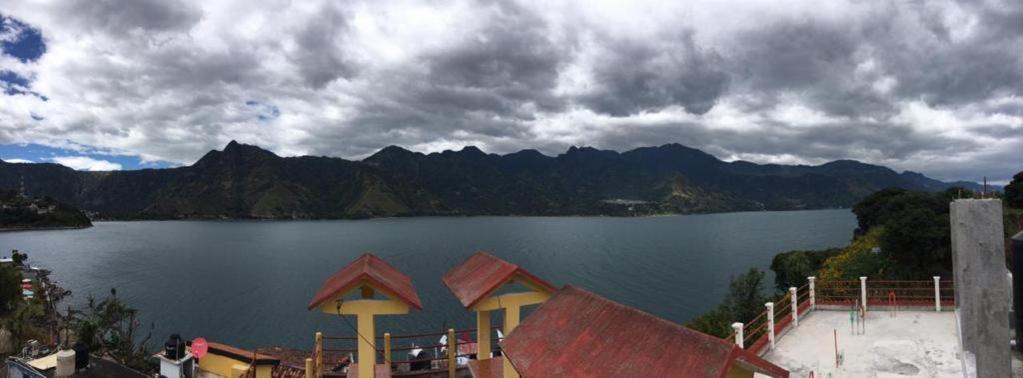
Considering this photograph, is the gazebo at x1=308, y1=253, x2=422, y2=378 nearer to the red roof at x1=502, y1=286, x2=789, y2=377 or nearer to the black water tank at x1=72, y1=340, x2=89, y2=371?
the red roof at x1=502, y1=286, x2=789, y2=377

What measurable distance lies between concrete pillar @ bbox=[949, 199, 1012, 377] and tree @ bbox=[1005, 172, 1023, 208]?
2426 inches

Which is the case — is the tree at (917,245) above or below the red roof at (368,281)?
below

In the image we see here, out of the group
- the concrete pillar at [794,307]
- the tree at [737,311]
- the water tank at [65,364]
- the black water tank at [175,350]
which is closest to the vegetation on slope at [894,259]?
the tree at [737,311]

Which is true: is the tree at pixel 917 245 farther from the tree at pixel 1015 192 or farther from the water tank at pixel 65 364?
the water tank at pixel 65 364

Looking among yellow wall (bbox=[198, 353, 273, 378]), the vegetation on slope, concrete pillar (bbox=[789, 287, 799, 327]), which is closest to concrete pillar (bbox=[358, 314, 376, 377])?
yellow wall (bbox=[198, 353, 273, 378])

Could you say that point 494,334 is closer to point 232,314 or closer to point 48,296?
point 232,314

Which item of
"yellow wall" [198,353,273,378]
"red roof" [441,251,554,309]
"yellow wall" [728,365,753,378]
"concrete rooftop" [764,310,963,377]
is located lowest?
"yellow wall" [198,353,273,378]

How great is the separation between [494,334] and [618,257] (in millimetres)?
64774

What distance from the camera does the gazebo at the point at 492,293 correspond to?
9.92 metres

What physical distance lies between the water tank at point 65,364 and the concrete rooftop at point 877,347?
19.4 m

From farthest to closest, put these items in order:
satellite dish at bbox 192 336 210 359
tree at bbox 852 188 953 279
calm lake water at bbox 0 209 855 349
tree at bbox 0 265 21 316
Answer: calm lake water at bbox 0 209 855 349
tree at bbox 0 265 21 316
tree at bbox 852 188 953 279
satellite dish at bbox 192 336 210 359

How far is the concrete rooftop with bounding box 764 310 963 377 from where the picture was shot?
40.7 ft

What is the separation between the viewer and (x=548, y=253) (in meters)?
119

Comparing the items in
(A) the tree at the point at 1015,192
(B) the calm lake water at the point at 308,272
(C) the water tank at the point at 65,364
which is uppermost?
(A) the tree at the point at 1015,192
